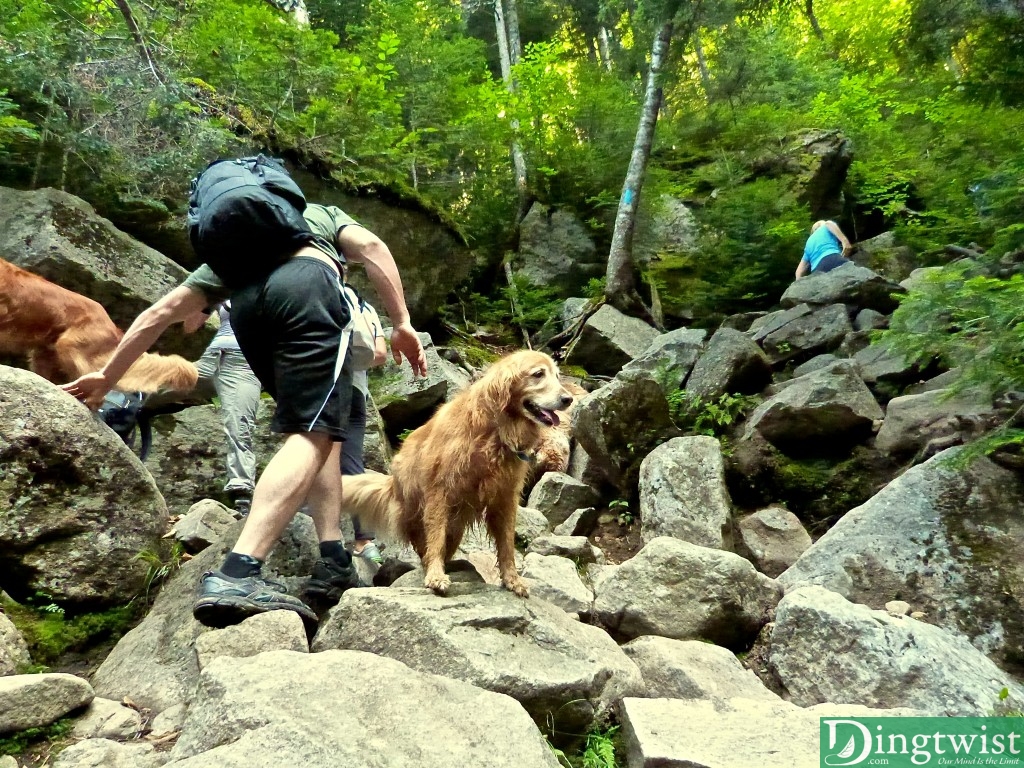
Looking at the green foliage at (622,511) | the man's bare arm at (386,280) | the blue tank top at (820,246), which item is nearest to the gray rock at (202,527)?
the man's bare arm at (386,280)

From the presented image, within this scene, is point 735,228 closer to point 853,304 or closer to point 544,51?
point 853,304

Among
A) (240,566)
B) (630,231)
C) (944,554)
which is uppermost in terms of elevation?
(630,231)

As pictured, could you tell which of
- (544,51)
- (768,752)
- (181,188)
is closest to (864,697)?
(768,752)

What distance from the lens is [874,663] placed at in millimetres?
3373

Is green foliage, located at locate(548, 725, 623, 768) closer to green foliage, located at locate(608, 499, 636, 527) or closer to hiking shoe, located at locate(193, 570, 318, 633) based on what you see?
hiking shoe, located at locate(193, 570, 318, 633)

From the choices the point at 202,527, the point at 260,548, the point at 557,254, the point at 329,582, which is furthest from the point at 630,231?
the point at 260,548

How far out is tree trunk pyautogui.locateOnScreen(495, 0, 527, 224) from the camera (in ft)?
49.5

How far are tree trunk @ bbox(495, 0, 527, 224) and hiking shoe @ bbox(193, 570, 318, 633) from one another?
12788 millimetres

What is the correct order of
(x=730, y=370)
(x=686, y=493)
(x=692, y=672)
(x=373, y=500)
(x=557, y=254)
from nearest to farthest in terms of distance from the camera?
(x=692, y=672)
(x=373, y=500)
(x=686, y=493)
(x=730, y=370)
(x=557, y=254)

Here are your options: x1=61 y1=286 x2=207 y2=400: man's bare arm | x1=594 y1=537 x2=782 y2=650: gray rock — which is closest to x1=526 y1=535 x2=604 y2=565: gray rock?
x1=594 y1=537 x2=782 y2=650: gray rock

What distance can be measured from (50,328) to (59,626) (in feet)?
10.1

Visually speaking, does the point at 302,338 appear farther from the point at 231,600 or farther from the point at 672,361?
the point at 672,361

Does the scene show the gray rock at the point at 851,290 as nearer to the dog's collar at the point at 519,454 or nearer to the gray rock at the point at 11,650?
the dog's collar at the point at 519,454

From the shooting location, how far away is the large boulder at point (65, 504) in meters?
3.47
